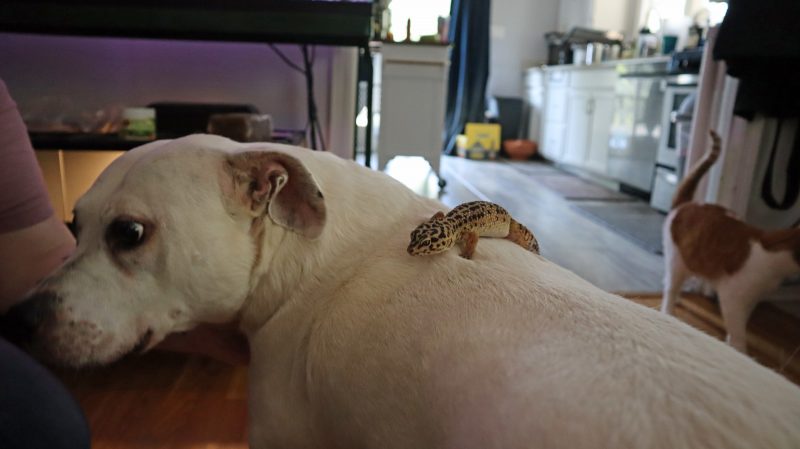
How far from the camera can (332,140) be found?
114 inches

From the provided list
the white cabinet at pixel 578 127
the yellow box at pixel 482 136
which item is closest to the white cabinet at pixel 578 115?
the white cabinet at pixel 578 127

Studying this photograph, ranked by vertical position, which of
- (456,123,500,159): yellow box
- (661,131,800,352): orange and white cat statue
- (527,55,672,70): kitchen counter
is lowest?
(456,123,500,159): yellow box

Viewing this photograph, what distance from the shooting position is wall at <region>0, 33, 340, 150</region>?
8.79ft

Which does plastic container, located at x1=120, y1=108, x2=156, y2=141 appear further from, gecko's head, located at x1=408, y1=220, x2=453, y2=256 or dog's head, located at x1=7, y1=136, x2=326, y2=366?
gecko's head, located at x1=408, y1=220, x2=453, y2=256

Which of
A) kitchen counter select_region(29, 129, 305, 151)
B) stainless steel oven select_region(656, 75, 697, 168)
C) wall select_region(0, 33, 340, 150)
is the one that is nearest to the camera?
kitchen counter select_region(29, 129, 305, 151)

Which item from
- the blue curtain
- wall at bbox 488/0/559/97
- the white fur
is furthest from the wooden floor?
wall at bbox 488/0/559/97

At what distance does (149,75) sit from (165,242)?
242 cm

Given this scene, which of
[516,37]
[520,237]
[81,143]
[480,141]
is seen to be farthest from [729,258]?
[516,37]

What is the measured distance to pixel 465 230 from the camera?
73 cm

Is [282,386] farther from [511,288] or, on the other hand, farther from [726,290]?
[726,290]

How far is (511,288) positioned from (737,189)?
2248 millimetres

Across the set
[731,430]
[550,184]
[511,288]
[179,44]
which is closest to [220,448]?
[511,288]

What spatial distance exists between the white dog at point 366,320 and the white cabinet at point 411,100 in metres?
3.13

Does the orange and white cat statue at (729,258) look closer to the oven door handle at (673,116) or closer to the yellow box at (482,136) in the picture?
the oven door handle at (673,116)
